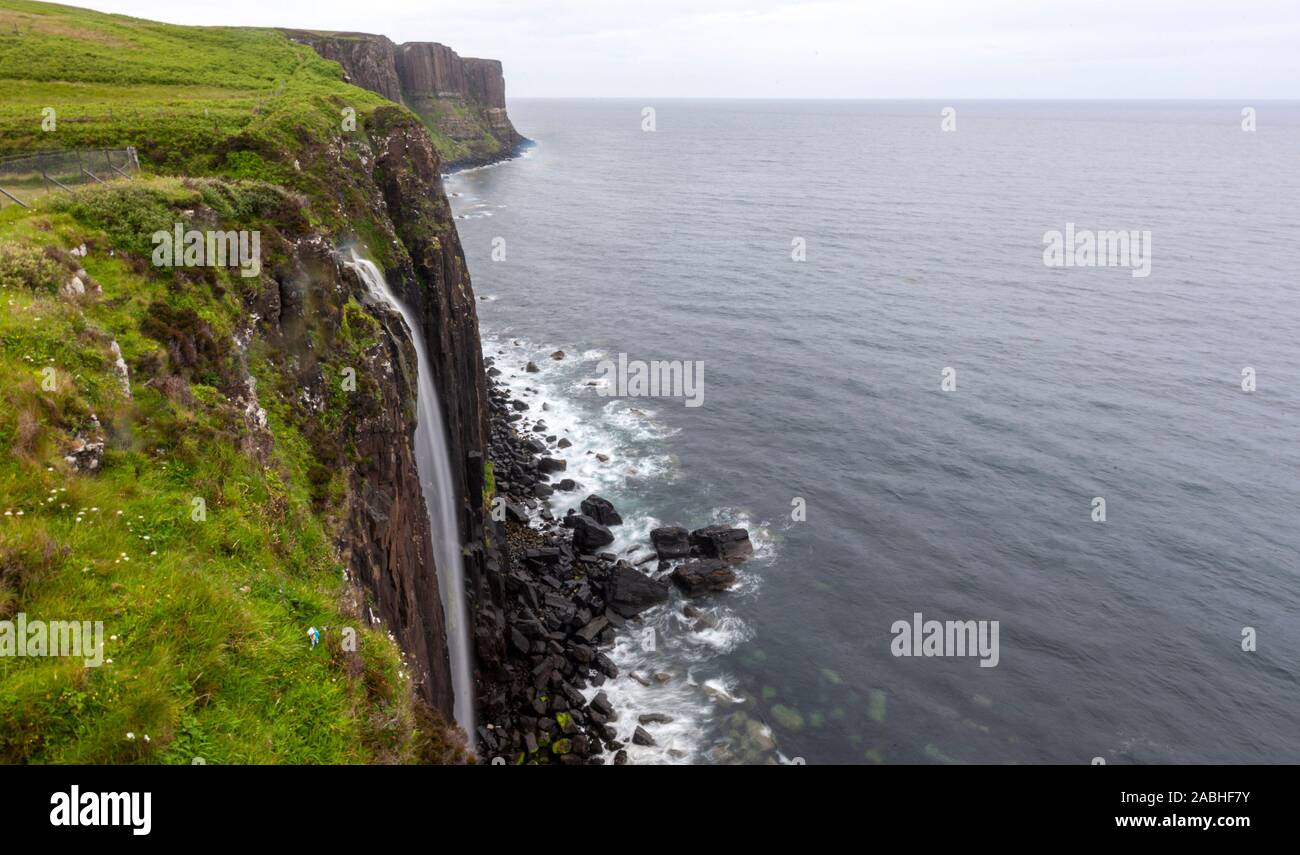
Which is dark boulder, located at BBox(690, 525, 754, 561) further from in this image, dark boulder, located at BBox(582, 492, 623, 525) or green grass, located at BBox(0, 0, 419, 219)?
green grass, located at BBox(0, 0, 419, 219)

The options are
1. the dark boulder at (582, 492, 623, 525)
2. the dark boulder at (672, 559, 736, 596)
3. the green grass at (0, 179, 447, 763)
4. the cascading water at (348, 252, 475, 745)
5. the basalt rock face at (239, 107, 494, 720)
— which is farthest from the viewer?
the dark boulder at (582, 492, 623, 525)

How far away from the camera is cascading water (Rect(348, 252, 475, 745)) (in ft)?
96.1

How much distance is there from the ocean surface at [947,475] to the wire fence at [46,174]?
2875 cm

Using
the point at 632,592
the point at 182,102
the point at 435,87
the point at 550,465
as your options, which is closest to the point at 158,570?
the point at 632,592

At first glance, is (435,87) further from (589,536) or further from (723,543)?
(723,543)

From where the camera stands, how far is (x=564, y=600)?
125ft

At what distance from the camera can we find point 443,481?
3234cm

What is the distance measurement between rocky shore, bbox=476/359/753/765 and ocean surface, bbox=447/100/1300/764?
1.25m

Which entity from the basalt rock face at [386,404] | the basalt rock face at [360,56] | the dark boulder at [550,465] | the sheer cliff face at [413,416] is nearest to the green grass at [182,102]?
the sheer cliff face at [413,416]

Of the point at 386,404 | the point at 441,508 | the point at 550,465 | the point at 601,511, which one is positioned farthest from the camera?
the point at 550,465

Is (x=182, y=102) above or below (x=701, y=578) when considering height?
above

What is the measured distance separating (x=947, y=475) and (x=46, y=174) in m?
49.3

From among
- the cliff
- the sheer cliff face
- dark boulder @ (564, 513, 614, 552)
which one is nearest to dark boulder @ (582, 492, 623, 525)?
dark boulder @ (564, 513, 614, 552)

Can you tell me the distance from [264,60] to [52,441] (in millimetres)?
58156
